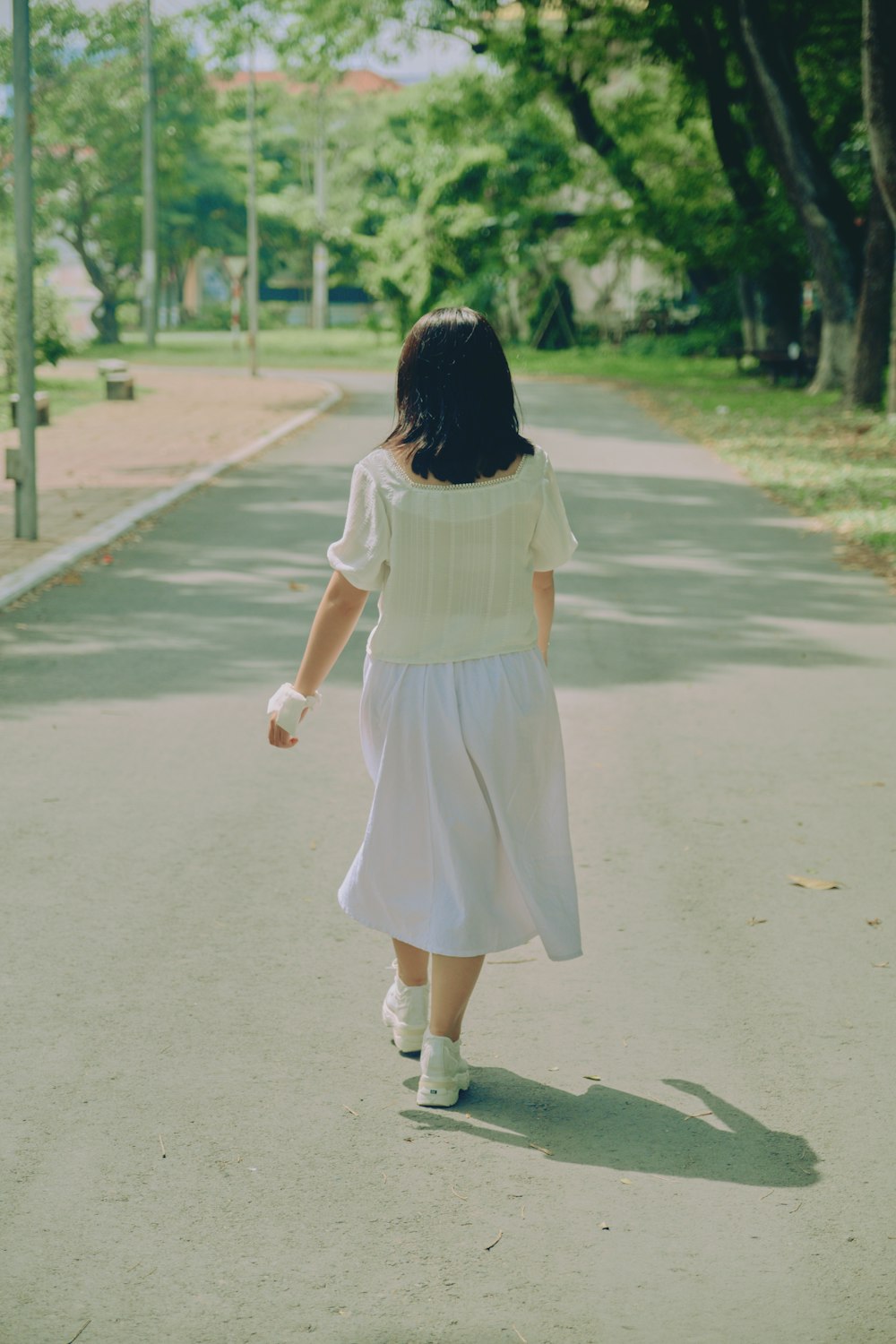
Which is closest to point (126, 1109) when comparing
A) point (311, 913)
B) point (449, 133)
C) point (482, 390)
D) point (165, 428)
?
point (311, 913)

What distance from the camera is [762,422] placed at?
75.2ft

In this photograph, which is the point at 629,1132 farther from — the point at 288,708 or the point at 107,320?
the point at 107,320

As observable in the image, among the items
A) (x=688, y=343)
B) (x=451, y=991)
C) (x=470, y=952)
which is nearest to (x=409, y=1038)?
(x=451, y=991)

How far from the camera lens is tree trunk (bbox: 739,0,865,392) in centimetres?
2420

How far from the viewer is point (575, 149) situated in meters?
42.1

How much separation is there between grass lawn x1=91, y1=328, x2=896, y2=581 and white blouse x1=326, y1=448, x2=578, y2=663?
525 mm

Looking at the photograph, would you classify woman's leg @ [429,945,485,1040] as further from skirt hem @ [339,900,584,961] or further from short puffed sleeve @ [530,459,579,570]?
short puffed sleeve @ [530,459,579,570]

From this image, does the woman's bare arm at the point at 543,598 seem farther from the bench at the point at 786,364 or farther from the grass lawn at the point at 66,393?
the bench at the point at 786,364

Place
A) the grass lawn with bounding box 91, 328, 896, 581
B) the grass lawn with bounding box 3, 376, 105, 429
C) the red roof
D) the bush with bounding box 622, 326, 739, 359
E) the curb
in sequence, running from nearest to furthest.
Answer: the curb < the grass lawn with bounding box 91, 328, 896, 581 < the grass lawn with bounding box 3, 376, 105, 429 < the bush with bounding box 622, 326, 739, 359 < the red roof

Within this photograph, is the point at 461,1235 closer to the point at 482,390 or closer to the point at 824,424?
the point at 482,390

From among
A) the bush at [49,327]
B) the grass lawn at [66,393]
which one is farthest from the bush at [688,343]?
the bush at [49,327]

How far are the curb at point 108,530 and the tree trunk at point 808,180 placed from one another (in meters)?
9.26

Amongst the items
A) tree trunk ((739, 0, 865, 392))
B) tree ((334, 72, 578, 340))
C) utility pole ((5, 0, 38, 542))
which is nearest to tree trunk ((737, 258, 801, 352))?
tree trunk ((739, 0, 865, 392))

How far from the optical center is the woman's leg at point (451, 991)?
12.5 feet
